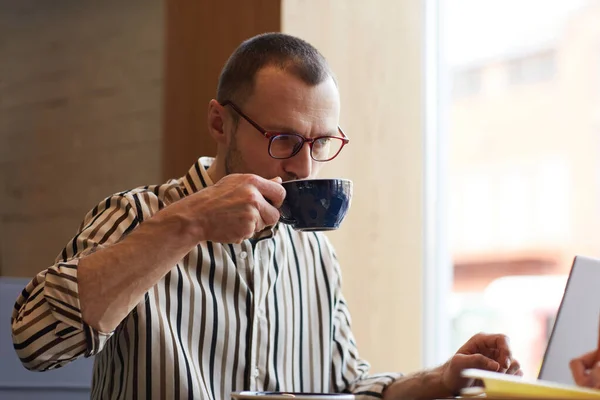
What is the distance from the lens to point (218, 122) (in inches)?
60.9

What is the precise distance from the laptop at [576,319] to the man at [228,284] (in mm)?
197

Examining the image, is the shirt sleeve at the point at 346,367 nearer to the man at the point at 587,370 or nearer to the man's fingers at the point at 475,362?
the man's fingers at the point at 475,362

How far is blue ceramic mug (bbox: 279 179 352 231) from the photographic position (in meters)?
1.20

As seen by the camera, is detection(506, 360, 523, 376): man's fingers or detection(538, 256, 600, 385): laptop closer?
detection(538, 256, 600, 385): laptop

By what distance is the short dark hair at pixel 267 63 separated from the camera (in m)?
1.48

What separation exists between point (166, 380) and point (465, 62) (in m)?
1.63

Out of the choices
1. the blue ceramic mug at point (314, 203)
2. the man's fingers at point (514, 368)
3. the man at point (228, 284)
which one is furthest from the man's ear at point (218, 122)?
the man's fingers at point (514, 368)

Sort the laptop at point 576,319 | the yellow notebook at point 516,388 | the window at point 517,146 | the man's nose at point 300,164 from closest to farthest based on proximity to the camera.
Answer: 1. the yellow notebook at point 516,388
2. the laptop at point 576,319
3. the man's nose at point 300,164
4. the window at point 517,146

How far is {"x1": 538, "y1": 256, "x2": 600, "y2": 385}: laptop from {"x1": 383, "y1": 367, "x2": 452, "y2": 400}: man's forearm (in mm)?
309

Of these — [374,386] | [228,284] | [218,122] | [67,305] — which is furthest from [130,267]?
[374,386]

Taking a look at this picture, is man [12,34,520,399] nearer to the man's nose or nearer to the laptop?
the man's nose

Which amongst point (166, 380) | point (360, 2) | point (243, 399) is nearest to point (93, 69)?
point (360, 2)

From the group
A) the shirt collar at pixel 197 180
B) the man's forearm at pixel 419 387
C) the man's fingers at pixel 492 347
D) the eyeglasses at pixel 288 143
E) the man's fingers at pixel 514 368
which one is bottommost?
the man's forearm at pixel 419 387

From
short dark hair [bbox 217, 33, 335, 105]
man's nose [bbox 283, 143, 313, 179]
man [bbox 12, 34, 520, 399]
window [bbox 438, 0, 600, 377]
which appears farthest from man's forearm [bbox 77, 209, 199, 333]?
window [bbox 438, 0, 600, 377]
